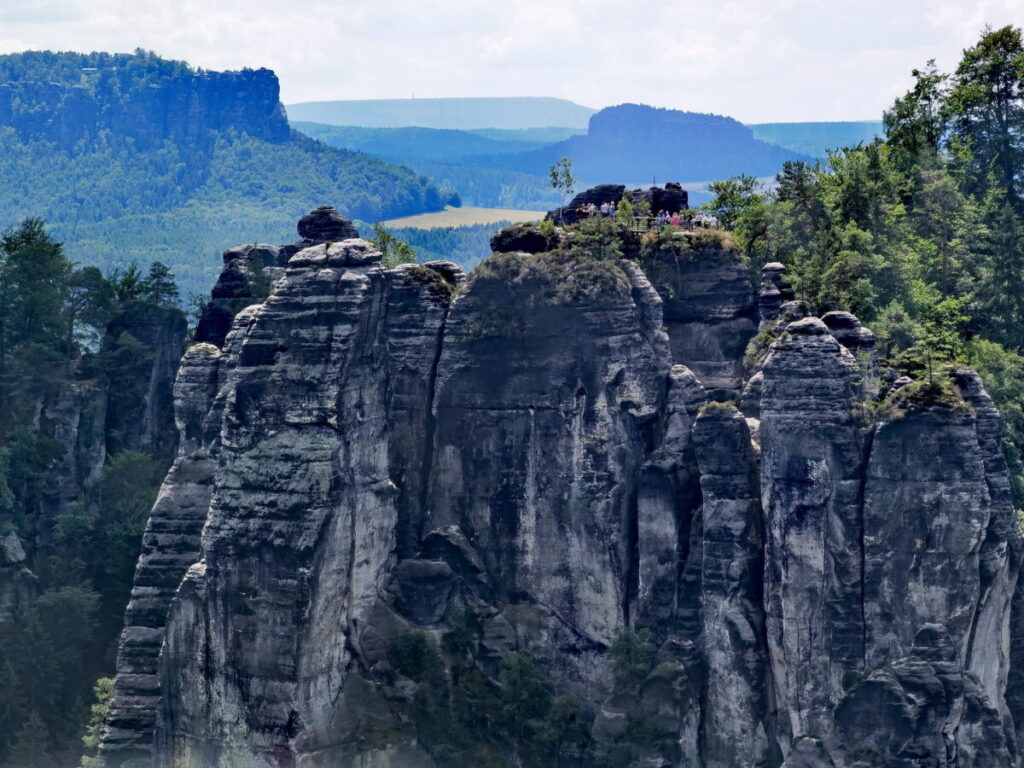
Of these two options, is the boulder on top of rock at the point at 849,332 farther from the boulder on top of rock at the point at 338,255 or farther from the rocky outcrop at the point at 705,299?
the boulder on top of rock at the point at 338,255

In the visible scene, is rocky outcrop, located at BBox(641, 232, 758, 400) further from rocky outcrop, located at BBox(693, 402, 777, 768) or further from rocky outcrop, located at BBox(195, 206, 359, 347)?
rocky outcrop, located at BBox(195, 206, 359, 347)

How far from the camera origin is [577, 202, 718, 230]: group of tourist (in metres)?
68.6

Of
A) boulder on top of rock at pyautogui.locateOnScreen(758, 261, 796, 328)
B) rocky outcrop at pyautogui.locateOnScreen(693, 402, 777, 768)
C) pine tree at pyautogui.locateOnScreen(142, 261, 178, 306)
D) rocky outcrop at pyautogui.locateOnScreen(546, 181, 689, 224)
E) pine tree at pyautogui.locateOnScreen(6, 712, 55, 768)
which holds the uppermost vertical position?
rocky outcrop at pyautogui.locateOnScreen(546, 181, 689, 224)

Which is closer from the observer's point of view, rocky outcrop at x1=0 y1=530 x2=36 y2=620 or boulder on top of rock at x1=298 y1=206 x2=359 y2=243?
boulder on top of rock at x1=298 y1=206 x2=359 y2=243

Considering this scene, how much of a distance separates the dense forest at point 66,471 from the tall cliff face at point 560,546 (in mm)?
12715

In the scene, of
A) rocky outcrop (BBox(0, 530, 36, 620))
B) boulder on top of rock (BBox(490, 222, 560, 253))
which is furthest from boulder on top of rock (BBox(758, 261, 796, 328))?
rocky outcrop (BBox(0, 530, 36, 620))

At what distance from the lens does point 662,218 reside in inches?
2731

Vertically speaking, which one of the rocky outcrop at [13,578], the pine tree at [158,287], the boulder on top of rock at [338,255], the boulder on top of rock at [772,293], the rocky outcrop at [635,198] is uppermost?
the rocky outcrop at [635,198]

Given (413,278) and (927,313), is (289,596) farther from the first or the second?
(927,313)

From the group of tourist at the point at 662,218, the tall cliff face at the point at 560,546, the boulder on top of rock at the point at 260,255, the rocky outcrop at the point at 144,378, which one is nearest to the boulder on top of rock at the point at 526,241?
the tall cliff face at the point at 560,546

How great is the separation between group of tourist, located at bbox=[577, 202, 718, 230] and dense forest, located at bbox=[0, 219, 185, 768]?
85.4 feet

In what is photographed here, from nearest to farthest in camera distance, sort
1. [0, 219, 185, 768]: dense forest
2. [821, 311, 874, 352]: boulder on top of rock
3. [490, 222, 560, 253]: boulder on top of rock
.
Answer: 1. [821, 311, 874, 352]: boulder on top of rock
2. [490, 222, 560, 253]: boulder on top of rock
3. [0, 219, 185, 768]: dense forest

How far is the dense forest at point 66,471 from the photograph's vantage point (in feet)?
241

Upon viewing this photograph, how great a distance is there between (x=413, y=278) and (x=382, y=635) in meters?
12.8
